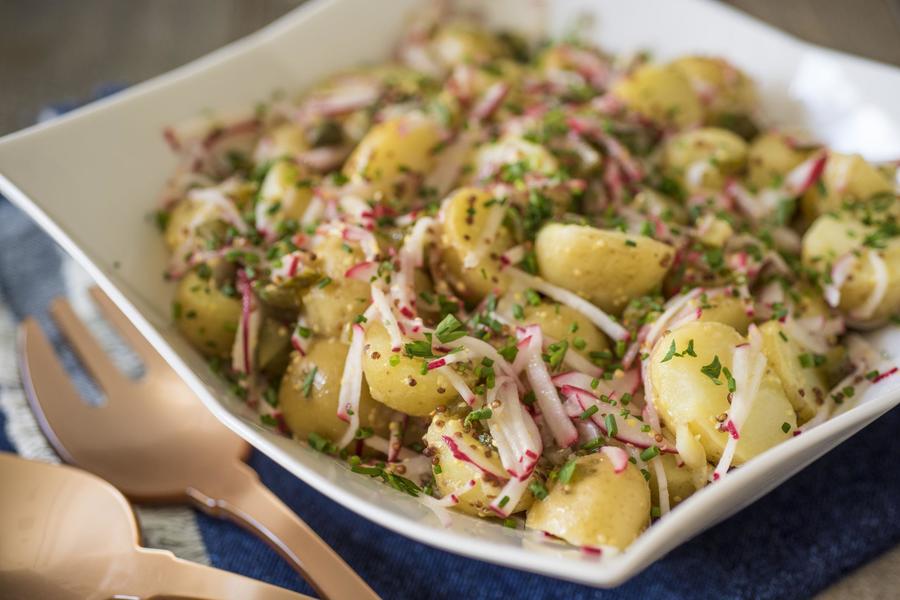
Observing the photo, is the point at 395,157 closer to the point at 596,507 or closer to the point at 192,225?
the point at 192,225

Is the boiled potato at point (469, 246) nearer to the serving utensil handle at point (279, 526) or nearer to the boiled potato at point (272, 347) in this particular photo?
the boiled potato at point (272, 347)

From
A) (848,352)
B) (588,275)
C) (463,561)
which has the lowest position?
(463,561)

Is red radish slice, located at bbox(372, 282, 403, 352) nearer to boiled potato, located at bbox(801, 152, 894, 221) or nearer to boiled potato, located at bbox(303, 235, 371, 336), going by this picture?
boiled potato, located at bbox(303, 235, 371, 336)

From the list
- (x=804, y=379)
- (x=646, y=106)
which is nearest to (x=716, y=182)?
(x=646, y=106)

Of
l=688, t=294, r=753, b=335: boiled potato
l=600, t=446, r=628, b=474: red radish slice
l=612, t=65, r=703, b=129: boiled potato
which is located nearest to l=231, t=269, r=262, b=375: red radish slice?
l=600, t=446, r=628, b=474: red radish slice

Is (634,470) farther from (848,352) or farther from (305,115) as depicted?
(305,115)

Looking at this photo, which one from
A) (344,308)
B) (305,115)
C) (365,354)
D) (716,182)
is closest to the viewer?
(365,354)
